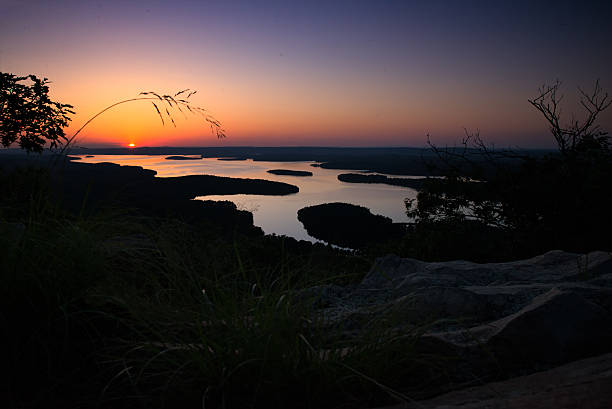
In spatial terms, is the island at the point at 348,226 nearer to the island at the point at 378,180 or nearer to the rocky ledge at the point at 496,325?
the rocky ledge at the point at 496,325

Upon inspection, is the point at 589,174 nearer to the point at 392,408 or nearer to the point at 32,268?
the point at 392,408

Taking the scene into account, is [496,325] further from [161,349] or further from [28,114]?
[28,114]

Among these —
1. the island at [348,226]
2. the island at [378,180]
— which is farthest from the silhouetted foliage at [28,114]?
the island at [378,180]

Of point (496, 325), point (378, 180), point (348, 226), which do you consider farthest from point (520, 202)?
point (378, 180)

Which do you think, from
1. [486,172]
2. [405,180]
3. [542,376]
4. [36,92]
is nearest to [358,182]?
[405,180]

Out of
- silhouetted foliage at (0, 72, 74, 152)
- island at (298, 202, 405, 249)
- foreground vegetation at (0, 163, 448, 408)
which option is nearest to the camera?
foreground vegetation at (0, 163, 448, 408)

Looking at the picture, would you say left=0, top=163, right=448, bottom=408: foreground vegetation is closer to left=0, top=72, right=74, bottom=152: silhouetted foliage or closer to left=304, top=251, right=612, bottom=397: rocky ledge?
left=304, top=251, right=612, bottom=397: rocky ledge

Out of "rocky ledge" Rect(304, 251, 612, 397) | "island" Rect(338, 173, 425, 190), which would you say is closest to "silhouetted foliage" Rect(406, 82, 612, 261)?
"rocky ledge" Rect(304, 251, 612, 397)

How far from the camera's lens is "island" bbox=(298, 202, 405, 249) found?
2081 cm

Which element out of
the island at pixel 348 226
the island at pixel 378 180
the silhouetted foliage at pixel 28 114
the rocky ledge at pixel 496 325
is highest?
the silhouetted foliage at pixel 28 114

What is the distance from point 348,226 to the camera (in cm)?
2345

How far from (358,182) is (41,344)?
212ft

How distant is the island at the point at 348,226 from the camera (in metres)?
20.8

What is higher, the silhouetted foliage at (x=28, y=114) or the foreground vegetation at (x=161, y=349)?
the silhouetted foliage at (x=28, y=114)
